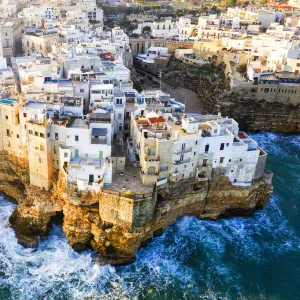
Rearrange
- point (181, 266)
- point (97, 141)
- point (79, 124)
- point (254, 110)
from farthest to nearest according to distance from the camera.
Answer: point (254, 110) → point (97, 141) → point (79, 124) → point (181, 266)

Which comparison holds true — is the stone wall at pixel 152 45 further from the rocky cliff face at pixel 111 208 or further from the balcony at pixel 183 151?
the balcony at pixel 183 151

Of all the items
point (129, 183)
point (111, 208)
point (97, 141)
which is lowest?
point (111, 208)

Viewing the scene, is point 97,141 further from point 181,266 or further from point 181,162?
point 181,266

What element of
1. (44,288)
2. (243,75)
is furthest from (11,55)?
→ (44,288)

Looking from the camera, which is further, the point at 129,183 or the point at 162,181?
the point at 162,181

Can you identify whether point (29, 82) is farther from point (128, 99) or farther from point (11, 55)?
point (11, 55)

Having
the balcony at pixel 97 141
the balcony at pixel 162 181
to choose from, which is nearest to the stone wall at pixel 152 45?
the balcony at pixel 97 141

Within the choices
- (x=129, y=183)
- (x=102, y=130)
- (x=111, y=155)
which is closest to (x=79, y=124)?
(x=102, y=130)
